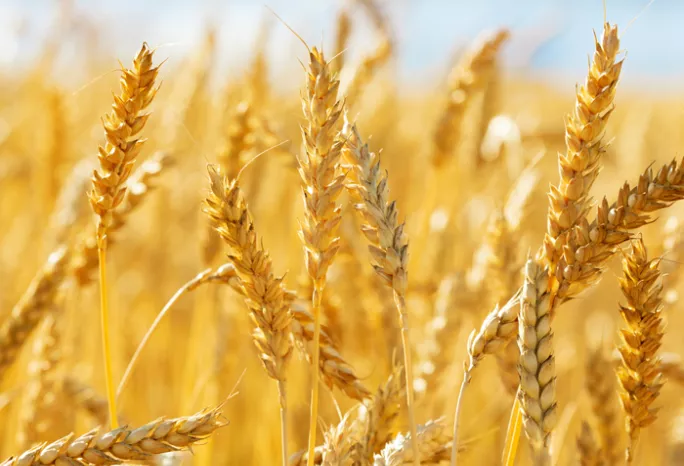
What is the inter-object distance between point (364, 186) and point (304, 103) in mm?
126

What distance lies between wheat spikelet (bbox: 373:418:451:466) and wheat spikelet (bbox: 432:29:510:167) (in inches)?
47.0

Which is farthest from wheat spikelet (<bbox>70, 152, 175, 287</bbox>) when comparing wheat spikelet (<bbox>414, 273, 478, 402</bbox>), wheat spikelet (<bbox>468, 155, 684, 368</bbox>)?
wheat spikelet (<bbox>468, 155, 684, 368</bbox>)

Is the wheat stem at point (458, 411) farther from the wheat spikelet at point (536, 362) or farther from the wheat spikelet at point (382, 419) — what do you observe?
the wheat spikelet at point (382, 419)

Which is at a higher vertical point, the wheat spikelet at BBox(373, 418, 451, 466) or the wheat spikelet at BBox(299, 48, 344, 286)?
the wheat spikelet at BBox(299, 48, 344, 286)

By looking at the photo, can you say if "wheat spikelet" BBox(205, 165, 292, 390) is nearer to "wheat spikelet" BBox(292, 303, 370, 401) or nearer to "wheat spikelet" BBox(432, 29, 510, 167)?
"wheat spikelet" BBox(292, 303, 370, 401)

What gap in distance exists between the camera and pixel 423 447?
3.00 ft

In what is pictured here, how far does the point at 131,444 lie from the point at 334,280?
1325mm

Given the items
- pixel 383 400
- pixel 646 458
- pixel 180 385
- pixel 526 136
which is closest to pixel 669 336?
pixel 646 458

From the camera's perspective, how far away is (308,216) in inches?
29.5

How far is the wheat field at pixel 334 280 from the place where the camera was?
0.72 m

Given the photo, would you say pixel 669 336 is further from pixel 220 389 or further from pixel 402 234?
pixel 402 234

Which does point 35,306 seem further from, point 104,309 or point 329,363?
point 329,363

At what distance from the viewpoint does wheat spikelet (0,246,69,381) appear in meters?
1.18

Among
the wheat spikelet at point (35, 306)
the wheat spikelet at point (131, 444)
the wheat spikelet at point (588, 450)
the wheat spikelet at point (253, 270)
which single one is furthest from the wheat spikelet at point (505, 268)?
the wheat spikelet at point (35, 306)
